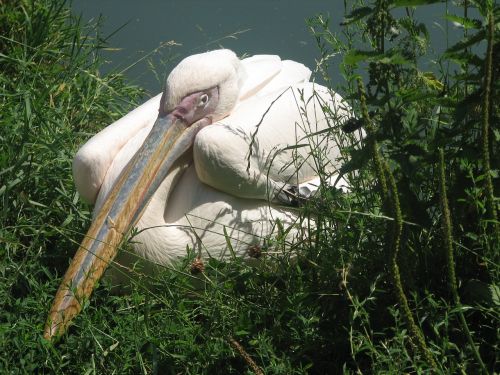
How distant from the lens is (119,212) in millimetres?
4105

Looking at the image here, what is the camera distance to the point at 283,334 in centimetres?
342

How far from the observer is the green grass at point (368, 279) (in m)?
3.11

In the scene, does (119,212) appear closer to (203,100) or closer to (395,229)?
(203,100)

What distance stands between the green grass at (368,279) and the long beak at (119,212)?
8cm

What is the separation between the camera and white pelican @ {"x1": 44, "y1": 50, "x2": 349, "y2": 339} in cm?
409

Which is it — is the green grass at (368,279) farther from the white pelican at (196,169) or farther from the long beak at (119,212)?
the white pelican at (196,169)

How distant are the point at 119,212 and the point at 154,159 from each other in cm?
27

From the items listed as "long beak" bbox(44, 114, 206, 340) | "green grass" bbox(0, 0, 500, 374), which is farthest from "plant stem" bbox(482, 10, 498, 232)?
"long beak" bbox(44, 114, 206, 340)

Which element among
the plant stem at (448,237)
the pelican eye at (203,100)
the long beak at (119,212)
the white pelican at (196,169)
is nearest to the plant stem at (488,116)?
the plant stem at (448,237)

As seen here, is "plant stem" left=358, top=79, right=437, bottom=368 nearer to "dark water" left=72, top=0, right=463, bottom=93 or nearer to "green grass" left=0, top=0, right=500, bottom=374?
"green grass" left=0, top=0, right=500, bottom=374

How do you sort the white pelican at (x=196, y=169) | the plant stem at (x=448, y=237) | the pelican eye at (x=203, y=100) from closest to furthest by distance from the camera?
the plant stem at (x=448, y=237) < the white pelican at (x=196, y=169) < the pelican eye at (x=203, y=100)

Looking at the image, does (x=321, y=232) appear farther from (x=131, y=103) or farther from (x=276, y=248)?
(x=131, y=103)

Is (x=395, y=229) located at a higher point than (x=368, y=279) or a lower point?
higher

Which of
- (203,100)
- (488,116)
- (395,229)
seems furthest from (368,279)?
(203,100)
